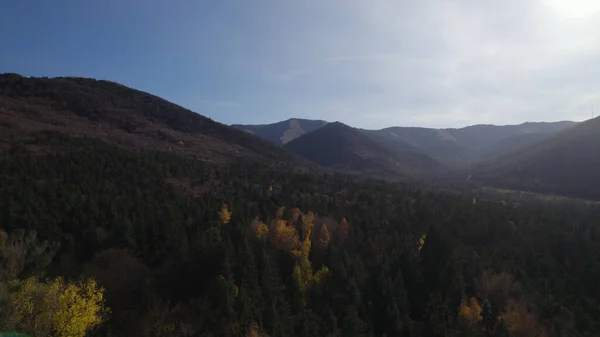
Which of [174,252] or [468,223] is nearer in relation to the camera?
[174,252]

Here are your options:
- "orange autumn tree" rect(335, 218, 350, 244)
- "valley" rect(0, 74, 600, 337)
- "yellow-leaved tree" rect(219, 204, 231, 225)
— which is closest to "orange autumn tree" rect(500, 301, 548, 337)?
"valley" rect(0, 74, 600, 337)

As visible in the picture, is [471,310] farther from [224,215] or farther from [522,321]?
[224,215]

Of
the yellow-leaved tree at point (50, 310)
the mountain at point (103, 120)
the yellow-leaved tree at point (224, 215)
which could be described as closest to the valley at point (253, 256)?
the yellow-leaved tree at point (50, 310)

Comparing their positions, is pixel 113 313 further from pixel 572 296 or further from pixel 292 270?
pixel 572 296

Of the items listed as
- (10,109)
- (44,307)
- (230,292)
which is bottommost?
(230,292)

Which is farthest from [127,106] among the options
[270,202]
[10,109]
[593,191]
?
[593,191]
